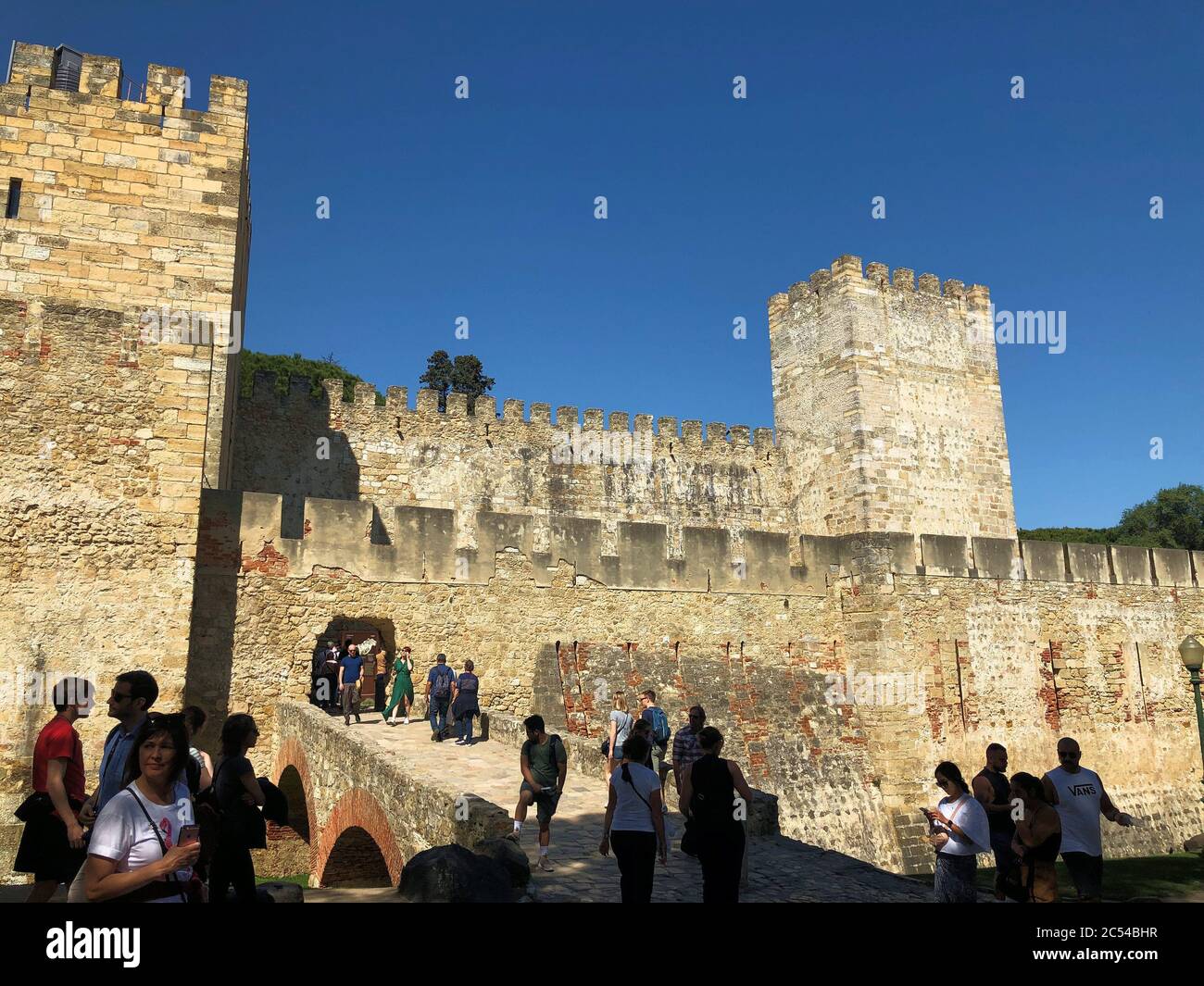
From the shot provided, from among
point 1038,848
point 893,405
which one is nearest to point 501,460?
point 893,405

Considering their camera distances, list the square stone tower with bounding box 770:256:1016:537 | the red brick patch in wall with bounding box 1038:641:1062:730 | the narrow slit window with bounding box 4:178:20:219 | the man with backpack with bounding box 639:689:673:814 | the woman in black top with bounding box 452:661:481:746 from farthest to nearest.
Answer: the square stone tower with bounding box 770:256:1016:537, the red brick patch in wall with bounding box 1038:641:1062:730, the narrow slit window with bounding box 4:178:20:219, the woman in black top with bounding box 452:661:481:746, the man with backpack with bounding box 639:689:673:814

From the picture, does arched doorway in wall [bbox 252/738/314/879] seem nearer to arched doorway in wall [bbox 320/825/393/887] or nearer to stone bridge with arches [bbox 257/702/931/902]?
stone bridge with arches [bbox 257/702/931/902]

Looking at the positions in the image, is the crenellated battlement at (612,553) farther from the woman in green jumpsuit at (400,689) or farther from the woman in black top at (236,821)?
the woman in black top at (236,821)

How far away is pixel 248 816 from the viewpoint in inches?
189

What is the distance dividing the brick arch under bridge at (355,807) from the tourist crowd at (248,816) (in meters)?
0.71

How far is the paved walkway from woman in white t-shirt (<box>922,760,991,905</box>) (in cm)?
116

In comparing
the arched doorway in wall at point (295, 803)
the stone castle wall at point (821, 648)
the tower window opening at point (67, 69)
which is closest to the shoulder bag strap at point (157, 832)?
the stone castle wall at point (821, 648)

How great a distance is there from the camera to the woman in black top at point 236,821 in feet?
15.3

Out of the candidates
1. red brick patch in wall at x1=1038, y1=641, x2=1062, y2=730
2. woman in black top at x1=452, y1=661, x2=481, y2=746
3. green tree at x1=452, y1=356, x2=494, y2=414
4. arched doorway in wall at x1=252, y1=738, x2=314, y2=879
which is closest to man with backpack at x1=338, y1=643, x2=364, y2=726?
arched doorway in wall at x1=252, y1=738, x2=314, y2=879

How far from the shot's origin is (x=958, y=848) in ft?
18.4

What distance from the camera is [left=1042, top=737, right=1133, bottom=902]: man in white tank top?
6.31 meters
